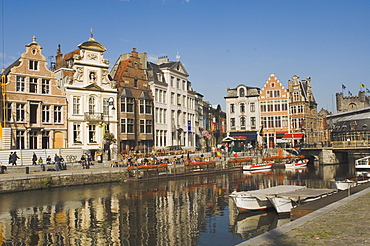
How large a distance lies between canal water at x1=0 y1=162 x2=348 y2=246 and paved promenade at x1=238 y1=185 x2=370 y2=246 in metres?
4.17

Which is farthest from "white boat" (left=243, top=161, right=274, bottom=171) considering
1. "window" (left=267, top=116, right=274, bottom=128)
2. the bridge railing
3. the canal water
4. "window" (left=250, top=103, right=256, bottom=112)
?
"window" (left=250, top=103, right=256, bottom=112)

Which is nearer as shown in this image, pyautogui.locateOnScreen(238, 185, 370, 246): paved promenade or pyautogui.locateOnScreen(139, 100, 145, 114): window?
pyautogui.locateOnScreen(238, 185, 370, 246): paved promenade

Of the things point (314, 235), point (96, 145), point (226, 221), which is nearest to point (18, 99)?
point (96, 145)

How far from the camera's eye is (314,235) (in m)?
11.0

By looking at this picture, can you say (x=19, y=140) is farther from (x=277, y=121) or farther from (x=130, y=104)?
(x=277, y=121)

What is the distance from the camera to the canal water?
16.7 meters

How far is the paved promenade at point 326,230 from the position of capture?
10344 millimetres

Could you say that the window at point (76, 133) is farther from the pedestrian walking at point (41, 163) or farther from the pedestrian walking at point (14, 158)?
the pedestrian walking at point (14, 158)

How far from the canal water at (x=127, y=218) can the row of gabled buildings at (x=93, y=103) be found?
46.0 ft

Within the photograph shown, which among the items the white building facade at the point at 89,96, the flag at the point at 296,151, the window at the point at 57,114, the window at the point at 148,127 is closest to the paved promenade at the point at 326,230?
the white building facade at the point at 89,96

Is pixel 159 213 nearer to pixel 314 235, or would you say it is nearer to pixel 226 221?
pixel 226 221

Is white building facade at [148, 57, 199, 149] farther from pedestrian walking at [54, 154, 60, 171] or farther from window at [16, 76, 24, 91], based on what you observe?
pedestrian walking at [54, 154, 60, 171]

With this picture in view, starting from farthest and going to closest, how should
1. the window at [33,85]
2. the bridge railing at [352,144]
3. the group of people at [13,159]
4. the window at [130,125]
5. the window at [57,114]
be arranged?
the bridge railing at [352,144], the window at [130,125], the window at [57,114], the window at [33,85], the group of people at [13,159]

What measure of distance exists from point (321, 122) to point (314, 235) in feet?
263
